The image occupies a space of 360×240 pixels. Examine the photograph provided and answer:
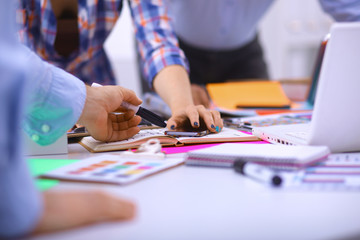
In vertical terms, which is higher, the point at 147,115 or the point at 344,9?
the point at 344,9

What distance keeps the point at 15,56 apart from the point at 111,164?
29 cm

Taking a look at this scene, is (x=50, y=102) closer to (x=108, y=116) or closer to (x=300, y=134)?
(x=108, y=116)

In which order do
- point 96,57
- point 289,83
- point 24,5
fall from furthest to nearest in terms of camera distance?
1. point 289,83
2. point 96,57
3. point 24,5

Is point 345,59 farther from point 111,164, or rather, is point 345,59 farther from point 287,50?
point 287,50

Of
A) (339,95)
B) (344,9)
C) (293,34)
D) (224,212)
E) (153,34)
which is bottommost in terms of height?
(224,212)

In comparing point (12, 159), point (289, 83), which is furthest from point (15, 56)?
point (289, 83)

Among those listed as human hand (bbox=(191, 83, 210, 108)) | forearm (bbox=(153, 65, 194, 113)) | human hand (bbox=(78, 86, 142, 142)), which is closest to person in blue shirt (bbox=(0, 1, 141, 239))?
human hand (bbox=(78, 86, 142, 142))

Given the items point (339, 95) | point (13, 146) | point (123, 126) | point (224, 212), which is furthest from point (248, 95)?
point (13, 146)

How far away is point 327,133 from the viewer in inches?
23.6

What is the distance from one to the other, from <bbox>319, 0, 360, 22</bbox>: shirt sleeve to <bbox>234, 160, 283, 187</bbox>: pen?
1131 millimetres

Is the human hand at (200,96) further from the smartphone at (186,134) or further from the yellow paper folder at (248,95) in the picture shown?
the smartphone at (186,134)

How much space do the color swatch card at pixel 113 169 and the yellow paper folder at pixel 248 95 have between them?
79cm

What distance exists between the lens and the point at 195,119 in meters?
0.82

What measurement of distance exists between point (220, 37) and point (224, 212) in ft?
5.03
